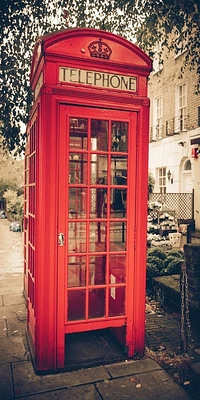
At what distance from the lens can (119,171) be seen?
3555mm

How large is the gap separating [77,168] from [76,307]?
1500 mm

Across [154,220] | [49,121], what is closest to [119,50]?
[49,121]

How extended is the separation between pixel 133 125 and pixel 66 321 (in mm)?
2225

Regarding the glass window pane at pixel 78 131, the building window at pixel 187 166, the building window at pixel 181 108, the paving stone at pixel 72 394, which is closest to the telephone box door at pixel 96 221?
the glass window pane at pixel 78 131

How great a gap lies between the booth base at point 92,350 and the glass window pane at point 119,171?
1.96m

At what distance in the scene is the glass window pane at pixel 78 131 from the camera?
3.37m

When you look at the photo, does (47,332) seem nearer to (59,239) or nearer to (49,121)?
(59,239)

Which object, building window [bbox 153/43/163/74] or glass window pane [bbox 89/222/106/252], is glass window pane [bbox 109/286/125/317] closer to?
glass window pane [bbox 89/222/106/252]

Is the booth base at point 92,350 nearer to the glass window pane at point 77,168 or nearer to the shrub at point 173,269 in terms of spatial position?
the glass window pane at point 77,168

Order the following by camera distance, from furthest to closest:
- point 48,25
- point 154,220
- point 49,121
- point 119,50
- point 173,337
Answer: point 154,220 < point 48,25 < point 173,337 < point 119,50 < point 49,121

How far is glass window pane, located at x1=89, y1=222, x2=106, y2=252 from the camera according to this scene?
3502mm

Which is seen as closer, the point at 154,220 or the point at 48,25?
the point at 48,25

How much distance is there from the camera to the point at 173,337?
14.0 feet

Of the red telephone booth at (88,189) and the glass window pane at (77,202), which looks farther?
the glass window pane at (77,202)
